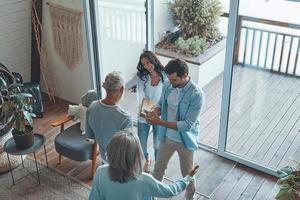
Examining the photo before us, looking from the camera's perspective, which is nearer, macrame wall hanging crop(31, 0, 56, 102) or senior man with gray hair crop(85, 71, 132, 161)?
senior man with gray hair crop(85, 71, 132, 161)

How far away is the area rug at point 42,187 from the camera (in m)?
3.91

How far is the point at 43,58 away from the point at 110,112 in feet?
9.71

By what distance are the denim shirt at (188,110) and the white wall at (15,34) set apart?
2.86m

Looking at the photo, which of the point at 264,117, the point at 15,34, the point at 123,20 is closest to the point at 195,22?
the point at 123,20

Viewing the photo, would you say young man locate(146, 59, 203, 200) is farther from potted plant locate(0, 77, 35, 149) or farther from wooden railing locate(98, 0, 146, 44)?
wooden railing locate(98, 0, 146, 44)

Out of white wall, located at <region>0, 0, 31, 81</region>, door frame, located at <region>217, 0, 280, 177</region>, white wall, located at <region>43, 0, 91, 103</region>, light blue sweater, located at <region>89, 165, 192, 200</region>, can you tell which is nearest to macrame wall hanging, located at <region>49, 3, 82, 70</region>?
white wall, located at <region>43, 0, 91, 103</region>

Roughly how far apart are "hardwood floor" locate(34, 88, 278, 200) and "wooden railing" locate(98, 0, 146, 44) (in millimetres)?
1649

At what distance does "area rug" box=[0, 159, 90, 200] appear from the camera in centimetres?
391

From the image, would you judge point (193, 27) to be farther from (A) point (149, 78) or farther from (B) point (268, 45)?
(A) point (149, 78)

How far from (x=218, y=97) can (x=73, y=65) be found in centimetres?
205

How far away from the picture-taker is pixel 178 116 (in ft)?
10.6

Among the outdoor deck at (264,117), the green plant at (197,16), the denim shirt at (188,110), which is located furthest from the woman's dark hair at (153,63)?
the green plant at (197,16)

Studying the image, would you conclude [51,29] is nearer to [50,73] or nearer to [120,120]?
[50,73]

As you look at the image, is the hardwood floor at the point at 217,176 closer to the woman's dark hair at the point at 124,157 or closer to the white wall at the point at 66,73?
the white wall at the point at 66,73
